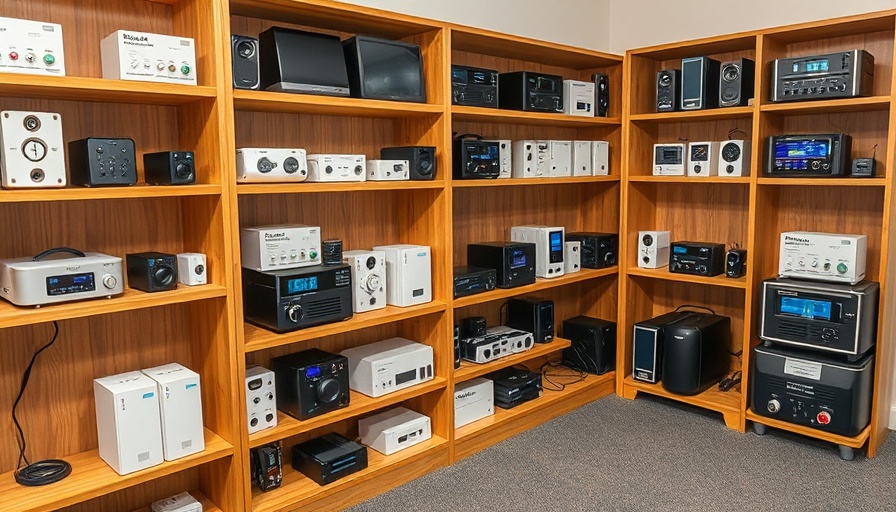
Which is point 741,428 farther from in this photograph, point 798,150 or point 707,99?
point 707,99

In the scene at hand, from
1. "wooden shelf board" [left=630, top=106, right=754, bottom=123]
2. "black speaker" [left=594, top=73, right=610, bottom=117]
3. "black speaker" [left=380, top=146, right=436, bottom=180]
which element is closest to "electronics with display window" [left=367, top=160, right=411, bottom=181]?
"black speaker" [left=380, top=146, right=436, bottom=180]

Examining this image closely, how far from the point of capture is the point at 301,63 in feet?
8.55

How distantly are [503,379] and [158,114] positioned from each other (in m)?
2.18

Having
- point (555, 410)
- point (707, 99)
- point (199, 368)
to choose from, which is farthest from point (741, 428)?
point (199, 368)

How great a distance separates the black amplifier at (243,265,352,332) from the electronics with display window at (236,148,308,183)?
36 centimetres

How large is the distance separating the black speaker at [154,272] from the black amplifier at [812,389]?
110 inches

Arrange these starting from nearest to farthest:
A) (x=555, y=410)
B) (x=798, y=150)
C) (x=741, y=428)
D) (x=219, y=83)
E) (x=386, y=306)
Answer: (x=219, y=83) < (x=386, y=306) < (x=798, y=150) < (x=741, y=428) < (x=555, y=410)

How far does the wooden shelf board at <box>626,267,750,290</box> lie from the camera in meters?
3.58

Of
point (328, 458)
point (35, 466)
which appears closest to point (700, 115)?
point (328, 458)

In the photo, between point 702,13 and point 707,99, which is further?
point 702,13

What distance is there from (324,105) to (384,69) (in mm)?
357

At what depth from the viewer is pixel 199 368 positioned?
2.71m

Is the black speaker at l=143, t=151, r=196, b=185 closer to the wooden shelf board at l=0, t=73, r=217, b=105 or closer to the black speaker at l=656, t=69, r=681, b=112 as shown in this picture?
the wooden shelf board at l=0, t=73, r=217, b=105

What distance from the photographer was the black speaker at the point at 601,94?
3.94 meters
